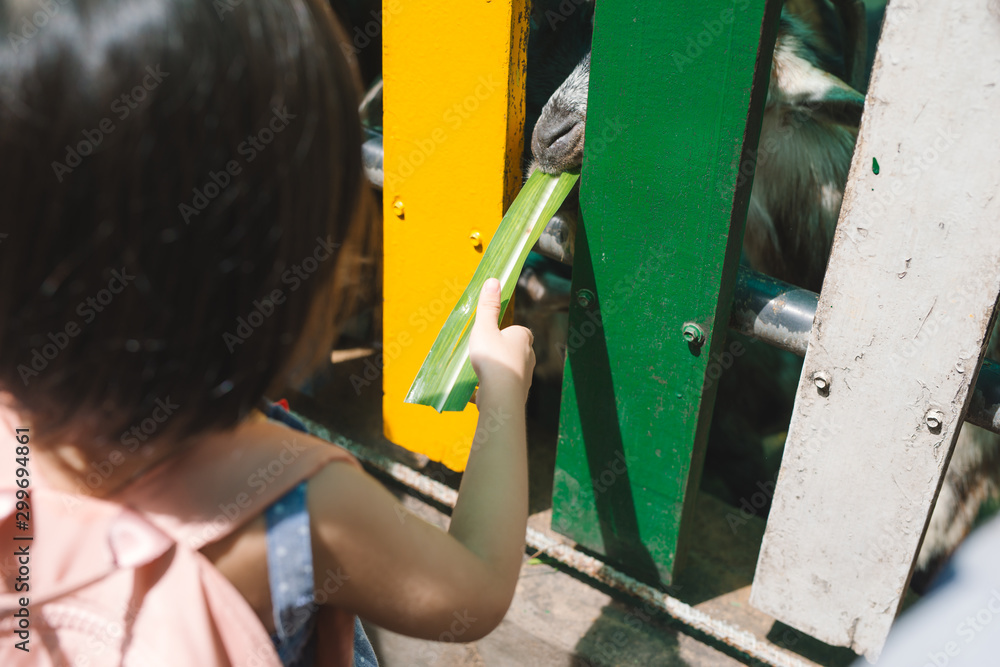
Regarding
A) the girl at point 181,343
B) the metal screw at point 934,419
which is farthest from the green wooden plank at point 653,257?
the girl at point 181,343

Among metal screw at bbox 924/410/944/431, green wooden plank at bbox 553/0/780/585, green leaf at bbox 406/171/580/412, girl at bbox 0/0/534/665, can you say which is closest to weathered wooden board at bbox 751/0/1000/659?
metal screw at bbox 924/410/944/431

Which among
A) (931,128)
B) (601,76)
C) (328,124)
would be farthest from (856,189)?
(328,124)

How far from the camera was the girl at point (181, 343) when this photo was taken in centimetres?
49

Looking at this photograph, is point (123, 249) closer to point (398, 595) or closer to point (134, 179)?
point (134, 179)

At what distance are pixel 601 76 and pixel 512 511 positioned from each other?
2.14ft

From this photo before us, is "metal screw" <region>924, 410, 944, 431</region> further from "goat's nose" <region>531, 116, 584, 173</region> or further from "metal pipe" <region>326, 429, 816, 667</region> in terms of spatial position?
"goat's nose" <region>531, 116, 584, 173</region>

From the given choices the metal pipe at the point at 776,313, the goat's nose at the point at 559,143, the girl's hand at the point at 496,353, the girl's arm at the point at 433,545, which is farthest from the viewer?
the goat's nose at the point at 559,143

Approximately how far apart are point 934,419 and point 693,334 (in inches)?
12.6

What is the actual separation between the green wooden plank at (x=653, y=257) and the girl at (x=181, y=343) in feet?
1.85

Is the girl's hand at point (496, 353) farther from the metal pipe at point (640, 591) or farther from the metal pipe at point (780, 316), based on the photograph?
the metal pipe at point (640, 591)

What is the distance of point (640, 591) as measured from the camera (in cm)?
138

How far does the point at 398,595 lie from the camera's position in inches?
26.0

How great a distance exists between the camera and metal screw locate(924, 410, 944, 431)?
3.26 ft

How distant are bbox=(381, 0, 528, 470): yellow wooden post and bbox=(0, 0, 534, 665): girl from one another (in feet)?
1.99
